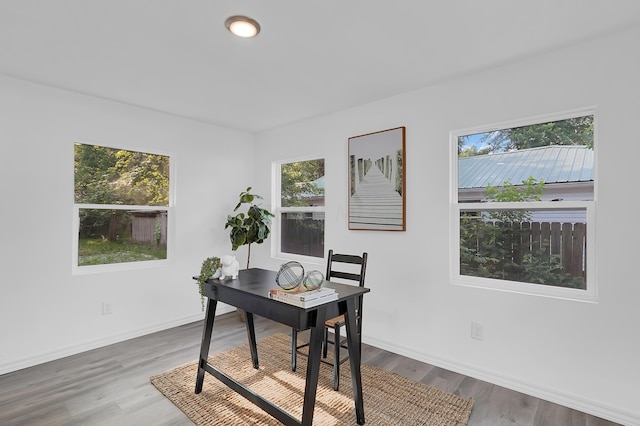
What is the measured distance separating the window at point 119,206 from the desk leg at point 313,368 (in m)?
2.71

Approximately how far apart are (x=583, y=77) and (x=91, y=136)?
4.12 meters

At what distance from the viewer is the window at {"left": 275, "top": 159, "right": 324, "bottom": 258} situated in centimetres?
410

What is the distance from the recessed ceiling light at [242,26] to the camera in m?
2.00

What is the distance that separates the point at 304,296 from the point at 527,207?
1.86 m

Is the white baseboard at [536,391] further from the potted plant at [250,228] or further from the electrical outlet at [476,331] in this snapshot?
the potted plant at [250,228]

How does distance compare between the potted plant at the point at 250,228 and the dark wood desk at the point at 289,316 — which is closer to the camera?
the dark wood desk at the point at 289,316

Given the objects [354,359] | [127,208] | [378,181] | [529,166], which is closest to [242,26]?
[378,181]

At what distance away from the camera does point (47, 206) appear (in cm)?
303

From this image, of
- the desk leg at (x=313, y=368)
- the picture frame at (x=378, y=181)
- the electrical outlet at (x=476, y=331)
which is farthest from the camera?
the picture frame at (x=378, y=181)

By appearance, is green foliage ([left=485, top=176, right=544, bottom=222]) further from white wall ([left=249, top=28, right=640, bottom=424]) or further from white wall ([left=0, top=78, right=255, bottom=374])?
white wall ([left=0, top=78, right=255, bottom=374])

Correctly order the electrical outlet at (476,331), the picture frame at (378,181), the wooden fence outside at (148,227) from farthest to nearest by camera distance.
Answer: the wooden fence outside at (148,227)
the picture frame at (378,181)
the electrical outlet at (476,331)

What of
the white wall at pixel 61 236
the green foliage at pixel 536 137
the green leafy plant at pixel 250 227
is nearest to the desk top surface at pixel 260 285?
the green leafy plant at pixel 250 227

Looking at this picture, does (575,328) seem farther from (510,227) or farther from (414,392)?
(414,392)

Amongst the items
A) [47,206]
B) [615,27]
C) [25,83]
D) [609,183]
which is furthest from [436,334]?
[25,83]
